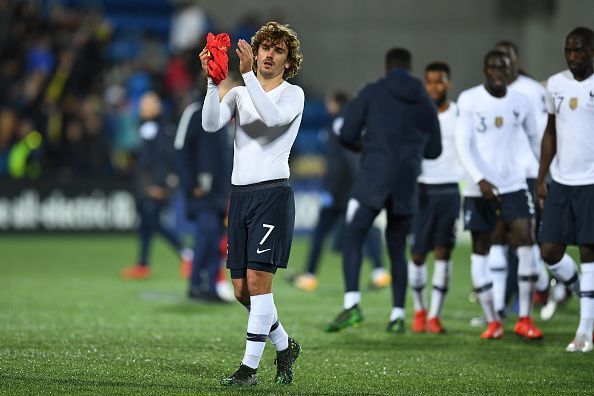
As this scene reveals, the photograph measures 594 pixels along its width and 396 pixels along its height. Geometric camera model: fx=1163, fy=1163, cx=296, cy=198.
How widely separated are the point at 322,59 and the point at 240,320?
16.2 meters

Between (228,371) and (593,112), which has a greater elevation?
(593,112)

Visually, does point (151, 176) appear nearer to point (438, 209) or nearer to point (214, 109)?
point (438, 209)

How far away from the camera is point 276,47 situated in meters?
7.19

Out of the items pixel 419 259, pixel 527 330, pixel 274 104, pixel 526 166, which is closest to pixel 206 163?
pixel 419 259

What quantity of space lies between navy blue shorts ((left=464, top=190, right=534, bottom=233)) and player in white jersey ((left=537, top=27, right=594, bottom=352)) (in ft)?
2.30

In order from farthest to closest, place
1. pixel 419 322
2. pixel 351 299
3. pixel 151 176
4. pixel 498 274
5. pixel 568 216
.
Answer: pixel 151 176
pixel 498 274
pixel 419 322
pixel 351 299
pixel 568 216

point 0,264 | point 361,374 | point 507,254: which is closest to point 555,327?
point 507,254

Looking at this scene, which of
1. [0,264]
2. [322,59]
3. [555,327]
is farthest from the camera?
[322,59]

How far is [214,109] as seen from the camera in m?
6.98

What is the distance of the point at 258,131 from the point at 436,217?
12.3 feet

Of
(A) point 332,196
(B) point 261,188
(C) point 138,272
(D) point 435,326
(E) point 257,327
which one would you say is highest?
(B) point 261,188

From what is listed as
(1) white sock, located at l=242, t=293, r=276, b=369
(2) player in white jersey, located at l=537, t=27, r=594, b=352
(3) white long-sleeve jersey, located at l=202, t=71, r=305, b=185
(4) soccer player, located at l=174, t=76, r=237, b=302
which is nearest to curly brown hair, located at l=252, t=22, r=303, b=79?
(3) white long-sleeve jersey, located at l=202, t=71, r=305, b=185

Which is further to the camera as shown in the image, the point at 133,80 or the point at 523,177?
the point at 133,80

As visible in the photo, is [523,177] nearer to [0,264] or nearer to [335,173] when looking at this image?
[335,173]
